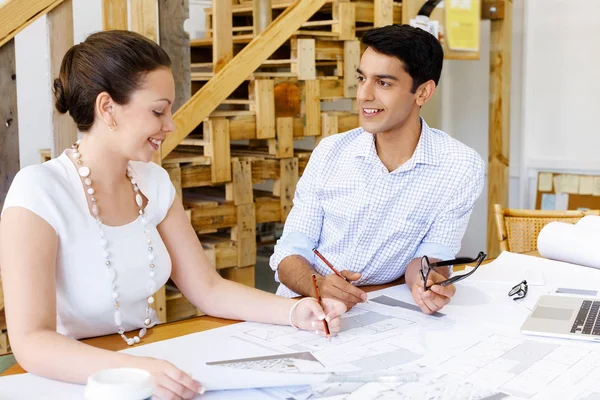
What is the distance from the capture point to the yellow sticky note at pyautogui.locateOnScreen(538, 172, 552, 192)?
470cm

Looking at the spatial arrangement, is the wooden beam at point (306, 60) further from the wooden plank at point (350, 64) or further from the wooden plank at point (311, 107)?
the wooden plank at point (350, 64)

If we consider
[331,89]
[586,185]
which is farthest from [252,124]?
[586,185]

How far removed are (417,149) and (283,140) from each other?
58.6 inches

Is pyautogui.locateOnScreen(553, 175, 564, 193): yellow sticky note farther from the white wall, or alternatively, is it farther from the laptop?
the laptop

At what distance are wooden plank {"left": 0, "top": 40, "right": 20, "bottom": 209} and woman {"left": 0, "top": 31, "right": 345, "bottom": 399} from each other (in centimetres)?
102

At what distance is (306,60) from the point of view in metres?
3.63

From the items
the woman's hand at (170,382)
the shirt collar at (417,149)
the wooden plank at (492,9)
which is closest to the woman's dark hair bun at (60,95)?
the woman's hand at (170,382)

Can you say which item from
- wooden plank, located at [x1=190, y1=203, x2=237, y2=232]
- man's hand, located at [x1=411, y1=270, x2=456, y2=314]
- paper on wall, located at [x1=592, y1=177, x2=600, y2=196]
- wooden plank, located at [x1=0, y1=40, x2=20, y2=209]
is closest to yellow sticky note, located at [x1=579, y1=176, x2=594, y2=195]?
paper on wall, located at [x1=592, y1=177, x2=600, y2=196]

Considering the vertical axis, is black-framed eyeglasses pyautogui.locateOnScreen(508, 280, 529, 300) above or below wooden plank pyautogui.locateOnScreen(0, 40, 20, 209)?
below

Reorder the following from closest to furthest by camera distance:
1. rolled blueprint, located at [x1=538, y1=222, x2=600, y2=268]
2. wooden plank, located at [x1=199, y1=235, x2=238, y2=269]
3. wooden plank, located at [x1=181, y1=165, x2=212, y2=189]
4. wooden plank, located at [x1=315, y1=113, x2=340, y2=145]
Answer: rolled blueprint, located at [x1=538, y1=222, x2=600, y2=268], wooden plank, located at [x1=181, y1=165, x2=212, y2=189], wooden plank, located at [x1=199, y1=235, x2=238, y2=269], wooden plank, located at [x1=315, y1=113, x2=340, y2=145]

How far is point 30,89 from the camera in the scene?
13.6ft

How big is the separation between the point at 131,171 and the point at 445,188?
90 cm

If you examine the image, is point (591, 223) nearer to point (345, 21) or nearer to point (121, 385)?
point (121, 385)

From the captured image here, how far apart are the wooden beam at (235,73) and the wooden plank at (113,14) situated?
18.1 inches
